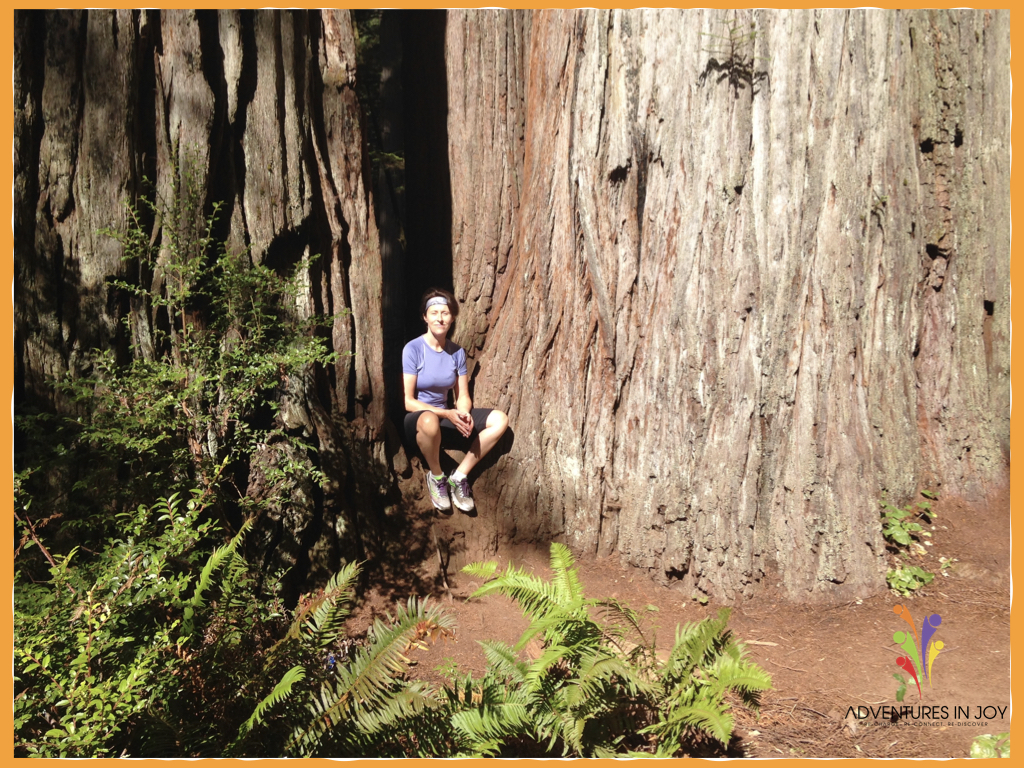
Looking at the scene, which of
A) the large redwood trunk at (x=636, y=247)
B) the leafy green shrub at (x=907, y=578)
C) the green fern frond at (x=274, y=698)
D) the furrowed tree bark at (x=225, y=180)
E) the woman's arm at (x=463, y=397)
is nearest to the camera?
the green fern frond at (x=274, y=698)

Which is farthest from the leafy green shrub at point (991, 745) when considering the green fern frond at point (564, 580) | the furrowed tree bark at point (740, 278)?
the green fern frond at point (564, 580)

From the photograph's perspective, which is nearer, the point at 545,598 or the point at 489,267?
the point at 545,598

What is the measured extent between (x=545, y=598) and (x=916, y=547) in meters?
2.79

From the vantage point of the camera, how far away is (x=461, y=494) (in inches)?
191

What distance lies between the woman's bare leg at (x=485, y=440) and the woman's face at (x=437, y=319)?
2.40ft

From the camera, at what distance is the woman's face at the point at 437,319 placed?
4754 mm

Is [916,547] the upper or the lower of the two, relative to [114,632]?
lower

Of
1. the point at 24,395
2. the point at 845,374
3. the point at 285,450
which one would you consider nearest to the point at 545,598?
the point at 285,450

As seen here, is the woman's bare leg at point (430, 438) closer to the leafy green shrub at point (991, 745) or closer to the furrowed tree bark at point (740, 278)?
the furrowed tree bark at point (740, 278)

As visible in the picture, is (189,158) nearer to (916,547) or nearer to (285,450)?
(285,450)

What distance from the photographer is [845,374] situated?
4.27 meters

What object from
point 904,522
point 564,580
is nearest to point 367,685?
point 564,580

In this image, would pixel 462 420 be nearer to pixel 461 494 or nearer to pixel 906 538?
pixel 461 494

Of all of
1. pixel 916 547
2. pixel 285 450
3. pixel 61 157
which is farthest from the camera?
pixel 916 547
